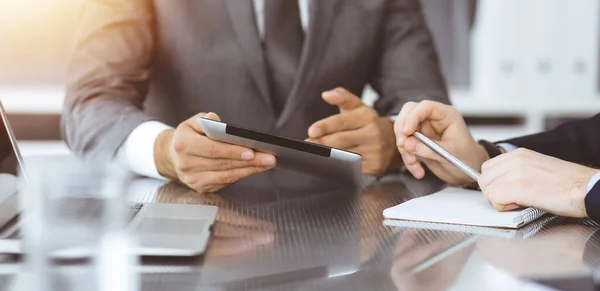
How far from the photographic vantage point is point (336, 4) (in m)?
1.72

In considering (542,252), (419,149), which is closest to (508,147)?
(419,149)

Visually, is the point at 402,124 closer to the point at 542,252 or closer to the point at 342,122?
the point at 342,122

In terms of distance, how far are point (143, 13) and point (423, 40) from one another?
680mm

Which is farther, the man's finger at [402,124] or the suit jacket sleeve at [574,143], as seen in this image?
the suit jacket sleeve at [574,143]

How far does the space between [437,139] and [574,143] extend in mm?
276

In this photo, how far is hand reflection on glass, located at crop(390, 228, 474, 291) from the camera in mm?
654

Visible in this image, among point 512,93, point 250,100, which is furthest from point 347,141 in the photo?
point 512,93

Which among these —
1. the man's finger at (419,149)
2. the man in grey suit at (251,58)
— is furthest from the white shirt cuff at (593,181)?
the man in grey suit at (251,58)

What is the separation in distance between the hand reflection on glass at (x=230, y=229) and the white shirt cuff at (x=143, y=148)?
0.57 ft

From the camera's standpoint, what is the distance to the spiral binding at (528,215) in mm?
877

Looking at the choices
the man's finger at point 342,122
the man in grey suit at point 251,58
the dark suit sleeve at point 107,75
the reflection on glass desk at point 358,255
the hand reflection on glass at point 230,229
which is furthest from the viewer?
the man in grey suit at point 251,58

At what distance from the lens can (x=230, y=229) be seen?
2.86 feet

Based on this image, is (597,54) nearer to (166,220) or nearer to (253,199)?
(253,199)

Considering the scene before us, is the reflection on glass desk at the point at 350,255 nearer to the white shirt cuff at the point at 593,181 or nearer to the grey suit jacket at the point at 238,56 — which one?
the white shirt cuff at the point at 593,181
